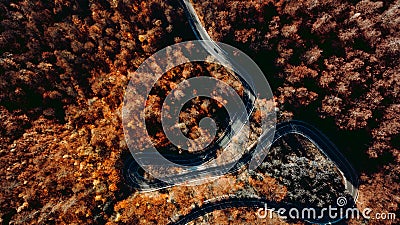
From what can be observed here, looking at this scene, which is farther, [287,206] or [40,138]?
[40,138]

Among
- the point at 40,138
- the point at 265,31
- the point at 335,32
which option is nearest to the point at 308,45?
the point at 335,32

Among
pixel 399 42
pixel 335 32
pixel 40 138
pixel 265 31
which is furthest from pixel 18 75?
pixel 399 42

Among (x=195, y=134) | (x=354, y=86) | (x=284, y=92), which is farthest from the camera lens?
(x=195, y=134)

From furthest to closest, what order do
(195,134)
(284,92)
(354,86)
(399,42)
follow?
(195,134) → (284,92) → (354,86) → (399,42)

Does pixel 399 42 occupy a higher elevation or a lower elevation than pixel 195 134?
higher

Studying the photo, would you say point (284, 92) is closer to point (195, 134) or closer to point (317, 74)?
point (317, 74)

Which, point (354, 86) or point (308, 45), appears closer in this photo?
point (354, 86)

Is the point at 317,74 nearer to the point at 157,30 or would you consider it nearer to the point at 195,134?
the point at 195,134

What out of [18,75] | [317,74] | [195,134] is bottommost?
[195,134]

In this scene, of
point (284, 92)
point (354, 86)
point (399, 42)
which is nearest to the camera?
point (399, 42)
